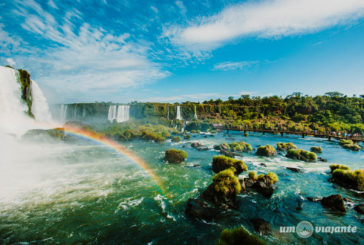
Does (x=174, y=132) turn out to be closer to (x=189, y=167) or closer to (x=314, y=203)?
(x=189, y=167)

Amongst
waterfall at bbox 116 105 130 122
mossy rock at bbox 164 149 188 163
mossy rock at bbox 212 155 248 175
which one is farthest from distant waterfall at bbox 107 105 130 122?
mossy rock at bbox 212 155 248 175

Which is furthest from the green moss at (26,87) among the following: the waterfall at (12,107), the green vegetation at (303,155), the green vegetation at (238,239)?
the green vegetation at (303,155)

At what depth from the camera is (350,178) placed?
47.5 ft

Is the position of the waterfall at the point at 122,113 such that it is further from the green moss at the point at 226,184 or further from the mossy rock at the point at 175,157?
the green moss at the point at 226,184

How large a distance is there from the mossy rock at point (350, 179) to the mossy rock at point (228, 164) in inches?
333

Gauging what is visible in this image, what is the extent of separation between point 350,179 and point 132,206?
63.0 ft

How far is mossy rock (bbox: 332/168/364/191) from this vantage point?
13.7 m

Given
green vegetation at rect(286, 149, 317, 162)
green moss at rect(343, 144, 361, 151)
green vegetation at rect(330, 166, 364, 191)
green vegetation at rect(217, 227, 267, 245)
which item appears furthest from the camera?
green moss at rect(343, 144, 361, 151)

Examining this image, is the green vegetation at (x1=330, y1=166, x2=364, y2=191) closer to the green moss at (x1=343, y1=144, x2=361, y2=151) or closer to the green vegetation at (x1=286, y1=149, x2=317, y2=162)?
the green vegetation at (x1=286, y1=149, x2=317, y2=162)

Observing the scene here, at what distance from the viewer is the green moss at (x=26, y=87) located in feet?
106

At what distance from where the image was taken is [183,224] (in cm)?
956

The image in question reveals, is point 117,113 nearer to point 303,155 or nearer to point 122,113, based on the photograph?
point 122,113

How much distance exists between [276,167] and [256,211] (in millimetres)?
12244

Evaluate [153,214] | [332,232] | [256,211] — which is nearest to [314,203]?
[332,232]
